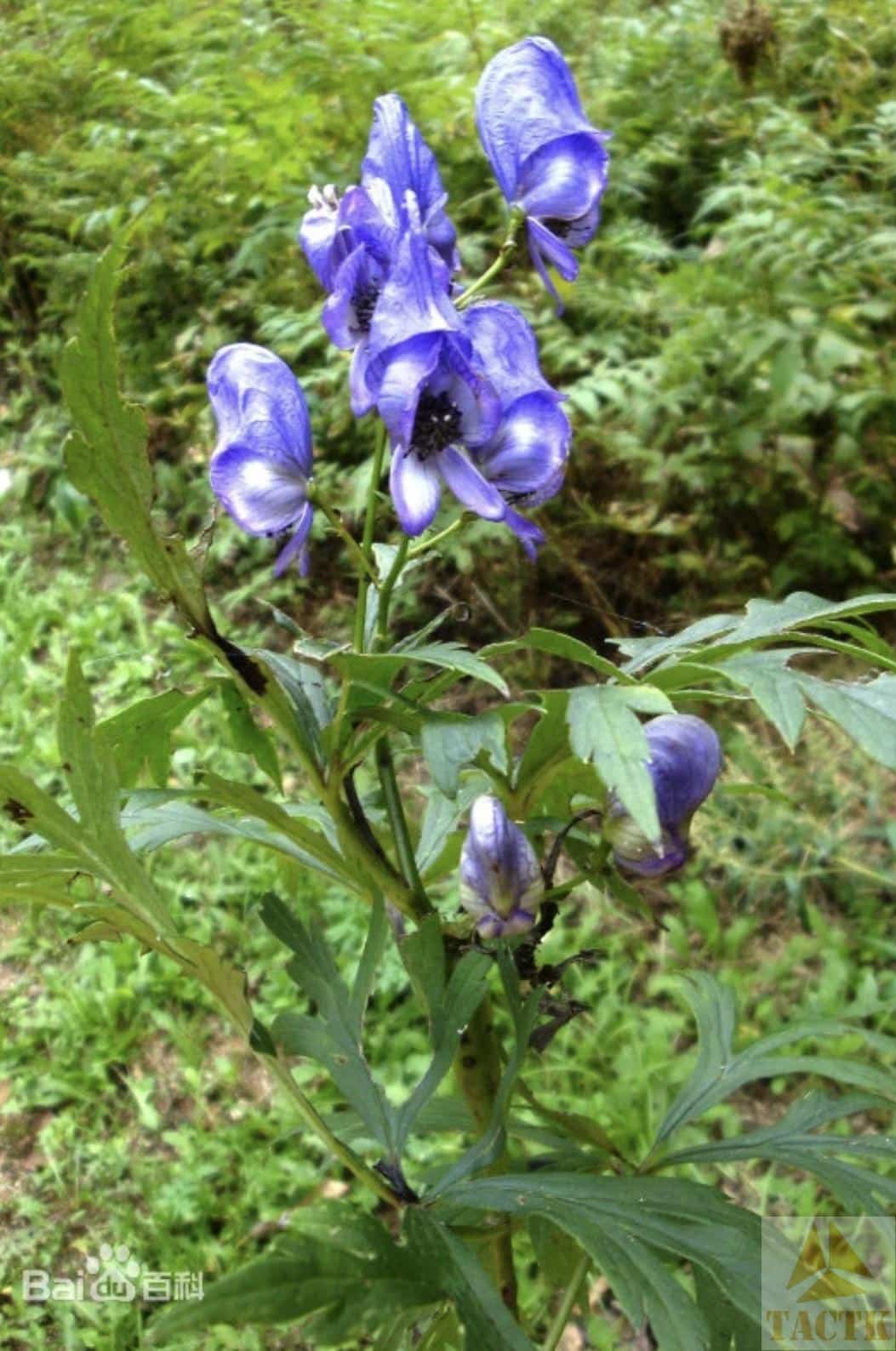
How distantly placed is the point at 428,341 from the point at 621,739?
0.19 metres

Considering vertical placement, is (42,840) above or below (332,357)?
above

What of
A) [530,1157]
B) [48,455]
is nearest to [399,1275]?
[530,1157]

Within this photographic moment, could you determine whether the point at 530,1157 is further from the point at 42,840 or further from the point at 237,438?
the point at 237,438

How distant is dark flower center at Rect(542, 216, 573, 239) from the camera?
2.04 feet

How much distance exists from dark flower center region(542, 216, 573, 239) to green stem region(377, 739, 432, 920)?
278 millimetres

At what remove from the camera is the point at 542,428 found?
0.56 meters

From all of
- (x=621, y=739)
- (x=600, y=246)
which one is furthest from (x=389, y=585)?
(x=600, y=246)

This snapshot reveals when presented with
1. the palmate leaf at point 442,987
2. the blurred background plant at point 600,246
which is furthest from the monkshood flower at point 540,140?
the blurred background plant at point 600,246

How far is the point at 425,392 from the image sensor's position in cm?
53

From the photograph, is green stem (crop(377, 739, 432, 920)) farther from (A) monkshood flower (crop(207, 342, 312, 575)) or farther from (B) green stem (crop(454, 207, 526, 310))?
(B) green stem (crop(454, 207, 526, 310))

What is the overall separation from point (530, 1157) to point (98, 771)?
34 cm

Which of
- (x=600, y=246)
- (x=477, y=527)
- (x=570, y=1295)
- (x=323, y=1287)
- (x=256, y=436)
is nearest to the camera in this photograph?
(x=323, y=1287)

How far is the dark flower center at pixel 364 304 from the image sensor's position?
1.84 feet

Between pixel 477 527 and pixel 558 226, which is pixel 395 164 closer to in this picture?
pixel 558 226
